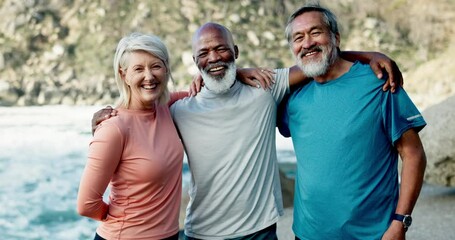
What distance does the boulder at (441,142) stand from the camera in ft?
22.8

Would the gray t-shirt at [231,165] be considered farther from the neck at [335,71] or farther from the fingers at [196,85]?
the neck at [335,71]

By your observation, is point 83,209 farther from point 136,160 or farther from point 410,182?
point 410,182

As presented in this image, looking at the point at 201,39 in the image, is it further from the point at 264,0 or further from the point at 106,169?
the point at 264,0

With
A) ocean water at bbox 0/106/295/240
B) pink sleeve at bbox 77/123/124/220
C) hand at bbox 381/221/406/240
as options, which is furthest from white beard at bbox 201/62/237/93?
ocean water at bbox 0/106/295/240

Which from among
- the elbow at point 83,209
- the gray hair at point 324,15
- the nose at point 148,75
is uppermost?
the gray hair at point 324,15

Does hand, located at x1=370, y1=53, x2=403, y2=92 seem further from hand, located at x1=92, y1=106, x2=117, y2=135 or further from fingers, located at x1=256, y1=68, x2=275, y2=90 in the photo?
hand, located at x1=92, y1=106, x2=117, y2=135

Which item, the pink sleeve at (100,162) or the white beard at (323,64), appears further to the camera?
the white beard at (323,64)

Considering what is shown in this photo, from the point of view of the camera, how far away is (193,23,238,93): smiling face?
2920 millimetres

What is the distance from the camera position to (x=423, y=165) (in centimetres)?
254

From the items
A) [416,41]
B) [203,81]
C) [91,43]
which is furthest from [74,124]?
[203,81]

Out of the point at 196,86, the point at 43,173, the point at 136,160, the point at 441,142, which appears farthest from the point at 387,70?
the point at 43,173

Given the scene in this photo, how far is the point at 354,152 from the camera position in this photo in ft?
8.26

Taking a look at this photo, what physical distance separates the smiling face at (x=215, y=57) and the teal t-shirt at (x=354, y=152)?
21.1 inches

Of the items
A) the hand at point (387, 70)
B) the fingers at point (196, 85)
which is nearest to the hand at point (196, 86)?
the fingers at point (196, 85)
